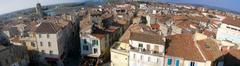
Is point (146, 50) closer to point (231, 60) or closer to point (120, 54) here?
point (120, 54)

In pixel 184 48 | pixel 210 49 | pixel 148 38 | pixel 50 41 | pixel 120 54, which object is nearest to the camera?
pixel 210 49

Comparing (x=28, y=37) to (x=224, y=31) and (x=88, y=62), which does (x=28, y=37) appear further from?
(x=224, y=31)

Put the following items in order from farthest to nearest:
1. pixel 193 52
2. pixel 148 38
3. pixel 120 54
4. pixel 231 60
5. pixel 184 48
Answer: pixel 120 54
pixel 231 60
pixel 148 38
pixel 184 48
pixel 193 52

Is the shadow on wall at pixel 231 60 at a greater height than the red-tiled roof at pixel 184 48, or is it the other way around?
the red-tiled roof at pixel 184 48

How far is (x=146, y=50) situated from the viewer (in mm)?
47812

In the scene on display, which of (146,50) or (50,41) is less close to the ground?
(146,50)

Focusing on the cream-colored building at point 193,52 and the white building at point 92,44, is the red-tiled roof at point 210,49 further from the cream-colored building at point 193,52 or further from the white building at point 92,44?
the white building at point 92,44

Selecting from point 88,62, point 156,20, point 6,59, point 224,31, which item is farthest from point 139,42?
point 156,20

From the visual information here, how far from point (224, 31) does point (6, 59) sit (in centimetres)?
4483

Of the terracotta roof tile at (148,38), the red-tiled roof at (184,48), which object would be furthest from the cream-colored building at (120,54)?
the red-tiled roof at (184,48)

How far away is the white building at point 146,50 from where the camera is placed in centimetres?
4684

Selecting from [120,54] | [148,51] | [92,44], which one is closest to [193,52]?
[148,51]

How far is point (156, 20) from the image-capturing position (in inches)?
3219

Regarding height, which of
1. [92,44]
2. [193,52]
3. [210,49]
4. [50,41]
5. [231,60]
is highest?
[210,49]
